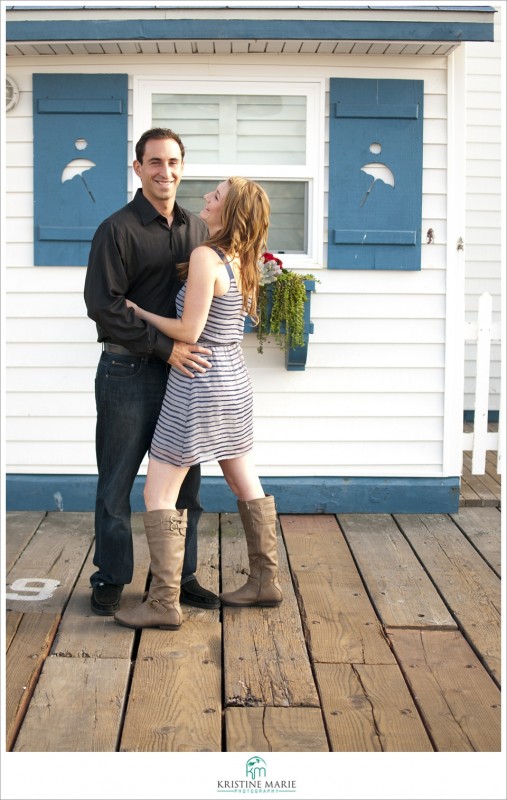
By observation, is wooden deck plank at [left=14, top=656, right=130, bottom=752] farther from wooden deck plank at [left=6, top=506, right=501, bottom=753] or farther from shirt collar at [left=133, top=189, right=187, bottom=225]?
shirt collar at [left=133, top=189, right=187, bottom=225]

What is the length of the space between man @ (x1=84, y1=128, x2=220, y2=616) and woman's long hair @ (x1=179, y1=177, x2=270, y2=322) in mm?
283

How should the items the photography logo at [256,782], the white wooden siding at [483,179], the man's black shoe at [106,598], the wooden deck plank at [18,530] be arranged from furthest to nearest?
1. the white wooden siding at [483,179]
2. the wooden deck plank at [18,530]
3. the man's black shoe at [106,598]
4. the photography logo at [256,782]

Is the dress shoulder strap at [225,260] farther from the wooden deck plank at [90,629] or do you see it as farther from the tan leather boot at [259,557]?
the wooden deck plank at [90,629]

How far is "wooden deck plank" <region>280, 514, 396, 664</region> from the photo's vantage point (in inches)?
154

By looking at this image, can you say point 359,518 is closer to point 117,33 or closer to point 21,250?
point 21,250

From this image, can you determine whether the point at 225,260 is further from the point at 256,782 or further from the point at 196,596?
the point at 256,782

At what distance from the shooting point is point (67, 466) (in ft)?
19.1

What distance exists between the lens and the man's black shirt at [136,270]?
13.1ft

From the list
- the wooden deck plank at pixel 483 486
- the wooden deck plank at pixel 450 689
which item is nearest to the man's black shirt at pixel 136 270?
the wooden deck plank at pixel 450 689

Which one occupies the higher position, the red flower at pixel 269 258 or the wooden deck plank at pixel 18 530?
the red flower at pixel 269 258

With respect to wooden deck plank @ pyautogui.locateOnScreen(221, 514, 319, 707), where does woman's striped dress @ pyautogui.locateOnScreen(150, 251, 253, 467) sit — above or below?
above

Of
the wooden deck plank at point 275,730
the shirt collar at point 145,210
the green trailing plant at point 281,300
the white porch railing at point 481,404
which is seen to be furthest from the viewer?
the white porch railing at point 481,404

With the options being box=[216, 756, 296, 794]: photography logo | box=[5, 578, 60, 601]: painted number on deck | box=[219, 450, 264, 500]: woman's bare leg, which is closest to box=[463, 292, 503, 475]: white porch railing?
box=[219, 450, 264, 500]: woman's bare leg

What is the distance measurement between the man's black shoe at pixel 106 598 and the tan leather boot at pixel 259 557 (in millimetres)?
433
